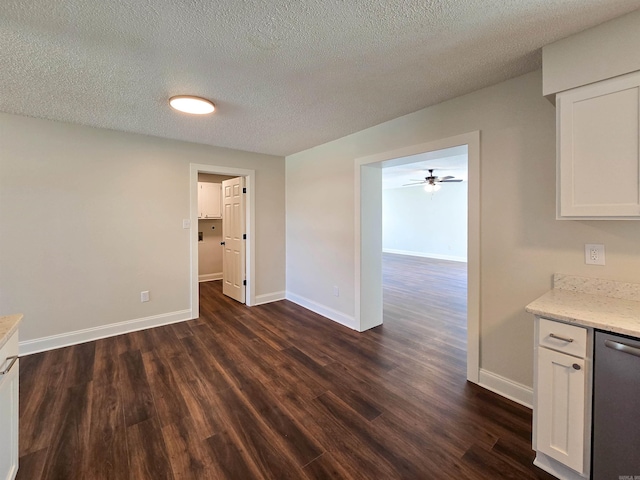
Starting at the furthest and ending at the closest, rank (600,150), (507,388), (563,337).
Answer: (507,388)
(600,150)
(563,337)

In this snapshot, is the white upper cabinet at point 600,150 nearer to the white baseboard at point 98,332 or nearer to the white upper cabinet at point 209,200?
the white baseboard at point 98,332

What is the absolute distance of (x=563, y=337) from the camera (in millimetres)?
1376

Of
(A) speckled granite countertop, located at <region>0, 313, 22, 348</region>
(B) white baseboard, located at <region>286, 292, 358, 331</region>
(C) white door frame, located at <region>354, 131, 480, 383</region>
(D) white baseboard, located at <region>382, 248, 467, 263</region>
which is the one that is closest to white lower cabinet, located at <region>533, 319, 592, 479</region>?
(C) white door frame, located at <region>354, 131, 480, 383</region>

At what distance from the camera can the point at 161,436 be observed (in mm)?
1753

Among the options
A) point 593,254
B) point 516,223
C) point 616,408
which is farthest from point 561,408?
point 516,223

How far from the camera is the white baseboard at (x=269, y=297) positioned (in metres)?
4.48

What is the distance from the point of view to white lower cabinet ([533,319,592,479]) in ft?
4.37

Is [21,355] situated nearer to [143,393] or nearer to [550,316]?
[143,393]

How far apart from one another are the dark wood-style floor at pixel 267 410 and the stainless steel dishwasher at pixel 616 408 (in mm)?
403

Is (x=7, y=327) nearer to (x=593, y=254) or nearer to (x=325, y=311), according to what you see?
(x=325, y=311)

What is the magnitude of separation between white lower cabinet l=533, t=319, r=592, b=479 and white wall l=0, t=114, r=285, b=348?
3850 millimetres

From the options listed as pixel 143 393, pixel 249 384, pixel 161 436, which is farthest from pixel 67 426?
pixel 249 384

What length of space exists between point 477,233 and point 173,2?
2482 mm

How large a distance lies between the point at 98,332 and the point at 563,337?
4.29m
